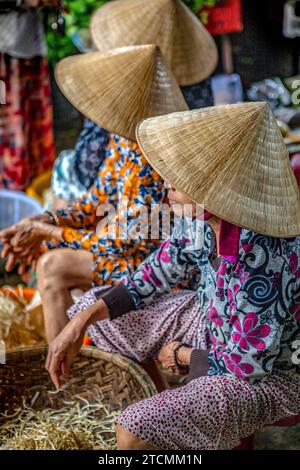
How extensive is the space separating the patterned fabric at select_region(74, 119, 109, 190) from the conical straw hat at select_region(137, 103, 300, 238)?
112 centimetres

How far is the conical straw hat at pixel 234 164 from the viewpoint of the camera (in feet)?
6.09

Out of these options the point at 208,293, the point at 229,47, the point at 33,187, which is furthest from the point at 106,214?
the point at 229,47

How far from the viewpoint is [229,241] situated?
1939mm

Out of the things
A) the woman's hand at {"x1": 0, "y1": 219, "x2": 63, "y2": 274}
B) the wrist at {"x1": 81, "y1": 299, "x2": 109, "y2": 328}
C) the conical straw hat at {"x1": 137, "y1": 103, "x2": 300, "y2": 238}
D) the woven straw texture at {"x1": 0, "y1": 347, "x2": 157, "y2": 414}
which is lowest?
the woven straw texture at {"x1": 0, "y1": 347, "x2": 157, "y2": 414}

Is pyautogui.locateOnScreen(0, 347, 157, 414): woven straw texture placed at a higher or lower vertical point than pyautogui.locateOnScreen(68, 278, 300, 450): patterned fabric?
lower

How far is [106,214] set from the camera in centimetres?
288

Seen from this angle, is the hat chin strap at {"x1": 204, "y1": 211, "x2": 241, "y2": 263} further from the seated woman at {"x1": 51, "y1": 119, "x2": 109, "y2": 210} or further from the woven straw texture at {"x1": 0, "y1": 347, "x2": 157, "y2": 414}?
the seated woman at {"x1": 51, "y1": 119, "x2": 109, "y2": 210}

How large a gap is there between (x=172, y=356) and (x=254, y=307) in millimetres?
451

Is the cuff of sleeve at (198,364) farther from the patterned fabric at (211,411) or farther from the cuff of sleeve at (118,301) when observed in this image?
the cuff of sleeve at (118,301)

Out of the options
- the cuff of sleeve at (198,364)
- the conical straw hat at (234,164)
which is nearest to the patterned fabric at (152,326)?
the cuff of sleeve at (198,364)

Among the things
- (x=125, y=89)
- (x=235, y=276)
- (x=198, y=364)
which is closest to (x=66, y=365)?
(x=198, y=364)

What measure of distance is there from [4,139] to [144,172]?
187 centimetres

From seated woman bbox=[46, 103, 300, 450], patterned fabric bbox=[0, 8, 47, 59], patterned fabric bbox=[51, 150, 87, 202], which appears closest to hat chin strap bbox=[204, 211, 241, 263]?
seated woman bbox=[46, 103, 300, 450]

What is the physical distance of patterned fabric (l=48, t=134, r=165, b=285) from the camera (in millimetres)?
2547
